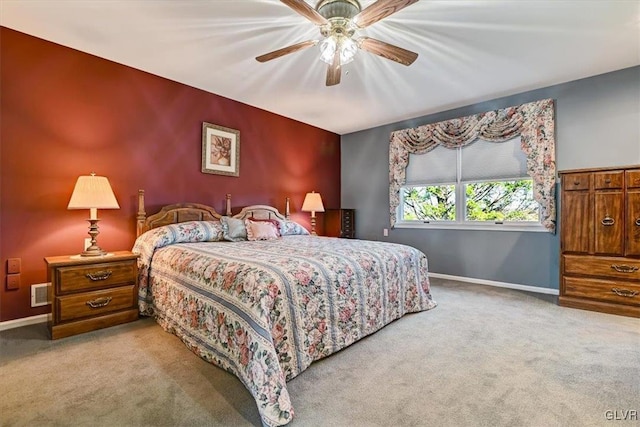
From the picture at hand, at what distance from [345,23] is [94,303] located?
9.68ft

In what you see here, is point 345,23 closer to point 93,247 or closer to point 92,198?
point 92,198

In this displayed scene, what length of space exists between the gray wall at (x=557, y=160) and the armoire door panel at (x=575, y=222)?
1.69ft

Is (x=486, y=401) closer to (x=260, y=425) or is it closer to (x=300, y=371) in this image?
(x=300, y=371)

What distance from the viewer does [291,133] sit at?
4.99 m

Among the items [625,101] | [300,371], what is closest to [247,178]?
[300,371]

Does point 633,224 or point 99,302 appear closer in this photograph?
point 99,302

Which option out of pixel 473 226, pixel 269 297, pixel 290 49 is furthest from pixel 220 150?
pixel 473 226

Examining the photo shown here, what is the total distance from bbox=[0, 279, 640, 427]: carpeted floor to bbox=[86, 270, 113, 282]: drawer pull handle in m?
0.44

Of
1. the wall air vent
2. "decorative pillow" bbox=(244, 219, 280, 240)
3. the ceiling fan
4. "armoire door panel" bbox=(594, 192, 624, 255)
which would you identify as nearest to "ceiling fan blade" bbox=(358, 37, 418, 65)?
the ceiling fan

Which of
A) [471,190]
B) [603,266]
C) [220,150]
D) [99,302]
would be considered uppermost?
[220,150]

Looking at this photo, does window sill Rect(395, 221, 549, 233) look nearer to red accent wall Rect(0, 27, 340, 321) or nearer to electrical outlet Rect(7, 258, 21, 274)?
red accent wall Rect(0, 27, 340, 321)

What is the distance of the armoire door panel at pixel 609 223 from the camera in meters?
2.95

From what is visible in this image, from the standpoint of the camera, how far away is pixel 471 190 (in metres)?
4.40

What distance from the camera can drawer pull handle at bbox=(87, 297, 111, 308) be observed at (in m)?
2.53
